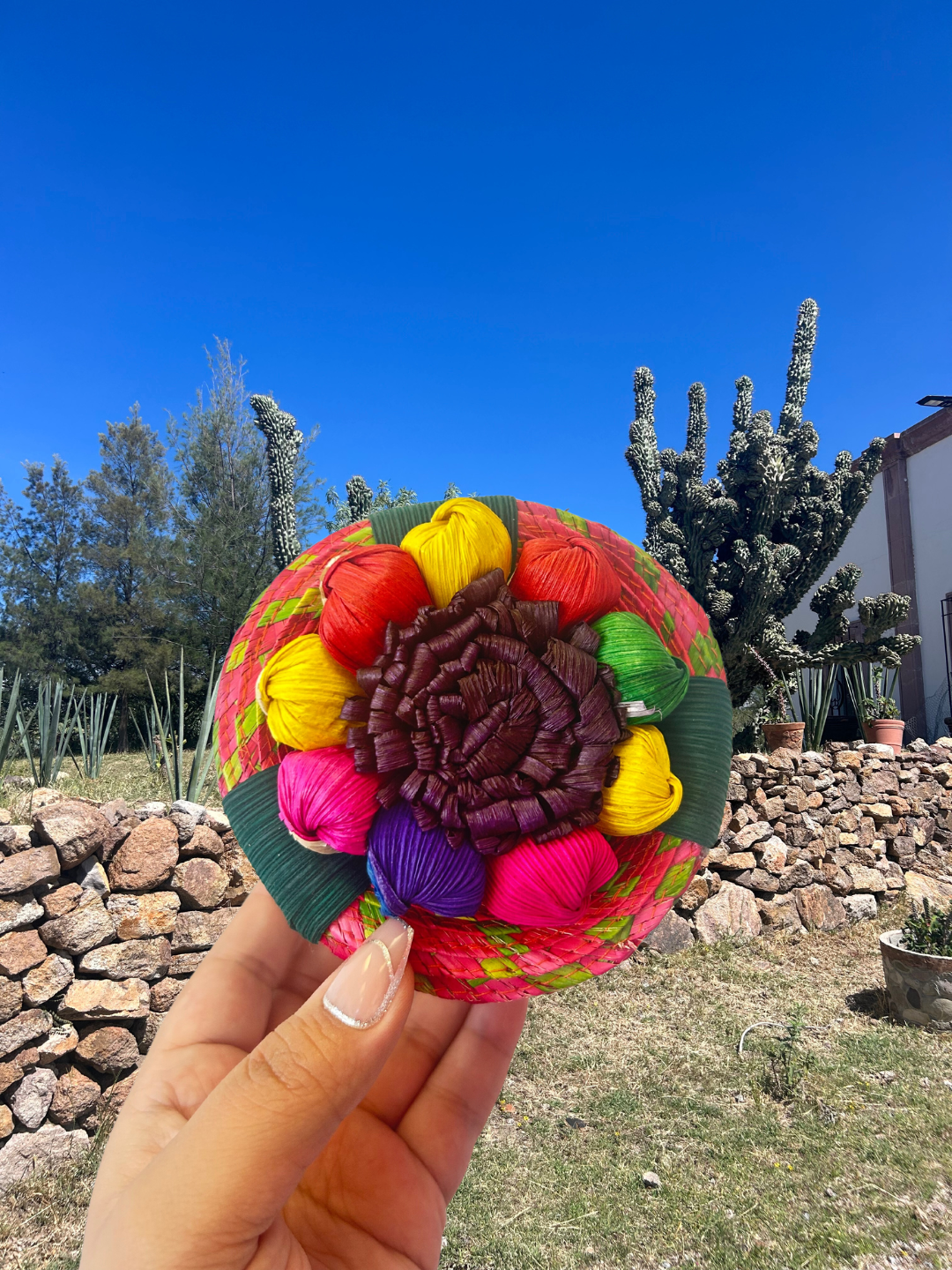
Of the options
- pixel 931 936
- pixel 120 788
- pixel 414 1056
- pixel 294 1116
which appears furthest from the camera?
pixel 120 788

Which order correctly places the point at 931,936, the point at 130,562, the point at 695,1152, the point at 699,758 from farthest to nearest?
the point at 130,562
the point at 931,936
the point at 695,1152
the point at 699,758

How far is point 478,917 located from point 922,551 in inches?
524

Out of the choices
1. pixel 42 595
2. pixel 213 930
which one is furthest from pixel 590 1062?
pixel 42 595

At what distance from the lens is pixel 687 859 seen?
3.55ft

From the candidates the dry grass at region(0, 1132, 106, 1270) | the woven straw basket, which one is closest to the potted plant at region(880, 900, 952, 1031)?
the woven straw basket

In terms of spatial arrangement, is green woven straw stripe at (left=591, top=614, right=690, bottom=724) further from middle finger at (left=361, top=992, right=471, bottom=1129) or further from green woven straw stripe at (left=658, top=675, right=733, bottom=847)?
middle finger at (left=361, top=992, right=471, bottom=1129)

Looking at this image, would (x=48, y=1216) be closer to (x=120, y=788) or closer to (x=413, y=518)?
(x=120, y=788)

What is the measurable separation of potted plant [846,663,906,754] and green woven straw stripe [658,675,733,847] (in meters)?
7.95

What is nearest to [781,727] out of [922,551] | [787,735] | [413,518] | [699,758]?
[787,735]

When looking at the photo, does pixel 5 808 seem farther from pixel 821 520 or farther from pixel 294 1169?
pixel 821 520

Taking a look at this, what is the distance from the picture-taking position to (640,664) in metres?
0.88

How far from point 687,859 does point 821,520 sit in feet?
26.6

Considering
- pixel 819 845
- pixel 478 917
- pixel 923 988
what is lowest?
pixel 923 988

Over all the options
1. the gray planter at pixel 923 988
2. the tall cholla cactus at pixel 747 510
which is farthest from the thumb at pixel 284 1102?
the tall cholla cactus at pixel 747 510
